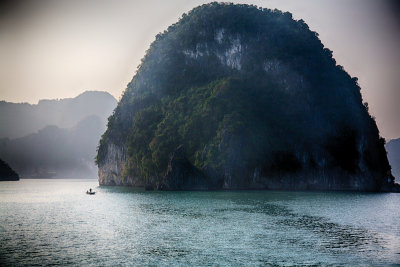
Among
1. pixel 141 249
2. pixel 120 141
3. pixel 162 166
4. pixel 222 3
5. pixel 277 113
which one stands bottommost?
pixel 141 249

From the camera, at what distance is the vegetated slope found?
116 m

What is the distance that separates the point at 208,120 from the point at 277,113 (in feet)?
81.5

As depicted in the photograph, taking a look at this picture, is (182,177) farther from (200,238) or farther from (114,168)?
(200,238)

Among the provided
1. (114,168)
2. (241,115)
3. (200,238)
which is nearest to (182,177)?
(241,115)

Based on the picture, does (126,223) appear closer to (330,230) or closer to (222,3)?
(330,230)

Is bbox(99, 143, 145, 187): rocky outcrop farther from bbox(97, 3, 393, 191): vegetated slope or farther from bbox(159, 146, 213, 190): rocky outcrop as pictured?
bbox(159, 146, 213, 190): rocky outcrop

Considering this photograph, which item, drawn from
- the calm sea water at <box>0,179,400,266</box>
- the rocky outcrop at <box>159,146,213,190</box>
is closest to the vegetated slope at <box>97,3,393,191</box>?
the rocky outcrop at <box>159,146,213,190</box>

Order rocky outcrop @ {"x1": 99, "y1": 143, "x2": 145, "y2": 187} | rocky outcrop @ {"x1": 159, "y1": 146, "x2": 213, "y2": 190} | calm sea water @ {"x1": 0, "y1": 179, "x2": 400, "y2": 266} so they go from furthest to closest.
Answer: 1. rocky outcrop @ {"x1": 99, "y1": 143, "x2": 145, "y2": 187}
2. rocky outcrop @ {"x1": 159, "y1": 146, "x2": 213, "y2": 190}
3. calm sea water @ {"x1": 0, "y1": 179, "x2": 400, "y2": 266}

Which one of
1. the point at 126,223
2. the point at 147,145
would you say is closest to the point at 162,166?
the point at 147,145

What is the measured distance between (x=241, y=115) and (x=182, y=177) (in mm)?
28037

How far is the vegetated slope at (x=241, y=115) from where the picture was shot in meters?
116

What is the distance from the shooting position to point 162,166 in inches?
4744

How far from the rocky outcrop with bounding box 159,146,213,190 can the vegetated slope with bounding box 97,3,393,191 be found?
28 centimetres

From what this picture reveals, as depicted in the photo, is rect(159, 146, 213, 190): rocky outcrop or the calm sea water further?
rect(159, 146, 213, 190): rocky outcrop
